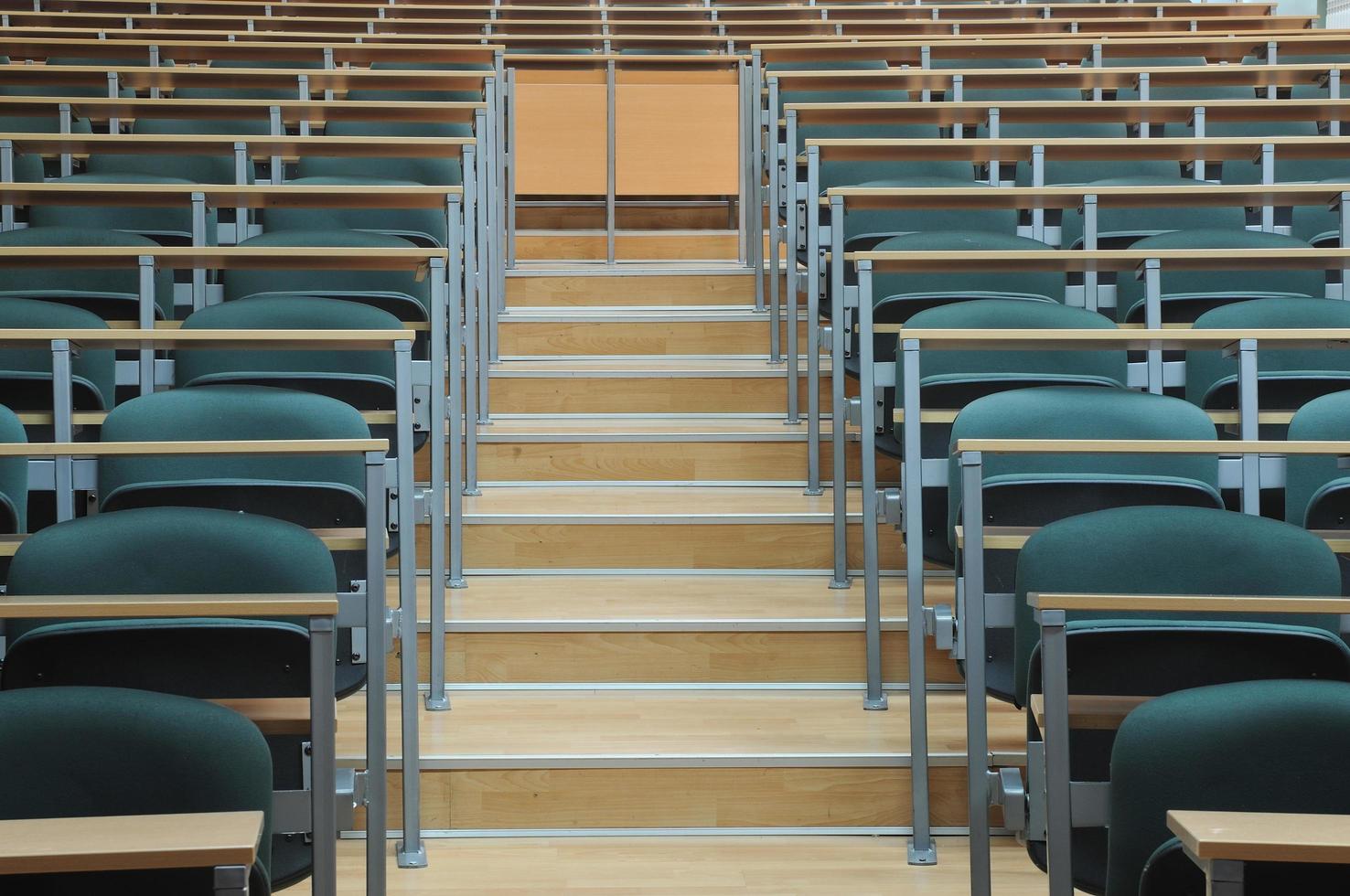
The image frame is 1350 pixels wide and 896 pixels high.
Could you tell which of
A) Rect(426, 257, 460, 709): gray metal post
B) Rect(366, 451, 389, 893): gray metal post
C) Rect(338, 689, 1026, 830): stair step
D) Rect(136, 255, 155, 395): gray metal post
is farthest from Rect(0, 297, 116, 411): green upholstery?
Rect(366, 451, 389, 893): gray metal post

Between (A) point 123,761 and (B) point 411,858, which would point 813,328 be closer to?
(B) point 411,858

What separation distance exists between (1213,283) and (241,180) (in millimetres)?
1298

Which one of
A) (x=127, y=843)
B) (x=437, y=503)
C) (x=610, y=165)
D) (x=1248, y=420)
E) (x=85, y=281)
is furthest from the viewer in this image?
(x=610, y=165)

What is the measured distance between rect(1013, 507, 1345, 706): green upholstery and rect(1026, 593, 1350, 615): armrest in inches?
5.6

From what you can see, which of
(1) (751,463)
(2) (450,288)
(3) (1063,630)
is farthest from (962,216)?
(3) (1063,630)

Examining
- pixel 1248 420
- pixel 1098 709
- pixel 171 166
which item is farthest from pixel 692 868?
pixel 171 166

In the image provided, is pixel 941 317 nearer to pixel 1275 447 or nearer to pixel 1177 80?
pixel 1275 447

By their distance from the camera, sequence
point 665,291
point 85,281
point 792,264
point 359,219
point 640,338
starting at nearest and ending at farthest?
point 85,281 → point 792,264 → point 359,219 → point 640,338 → point 665,291

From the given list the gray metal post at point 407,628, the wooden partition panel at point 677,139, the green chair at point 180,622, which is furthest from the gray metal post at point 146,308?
the wooden partition panel at point 677,139

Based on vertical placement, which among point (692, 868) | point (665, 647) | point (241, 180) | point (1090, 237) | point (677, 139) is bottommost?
point (692, 868)

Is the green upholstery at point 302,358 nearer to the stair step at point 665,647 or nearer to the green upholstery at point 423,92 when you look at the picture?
the stair step at point 665,647

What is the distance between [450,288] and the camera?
163cm

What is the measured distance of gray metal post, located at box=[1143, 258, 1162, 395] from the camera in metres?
1.48

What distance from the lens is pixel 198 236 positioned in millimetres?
1724
